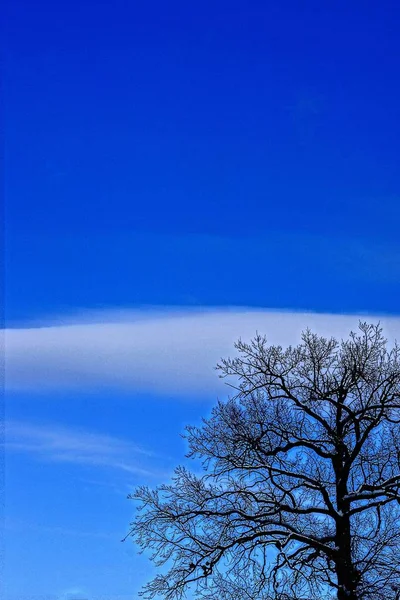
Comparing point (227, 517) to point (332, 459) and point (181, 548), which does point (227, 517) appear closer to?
point (181, 548)

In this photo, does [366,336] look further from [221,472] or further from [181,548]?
[181,548]

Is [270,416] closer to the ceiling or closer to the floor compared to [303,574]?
closer to the ceiling

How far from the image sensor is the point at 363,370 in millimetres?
22906

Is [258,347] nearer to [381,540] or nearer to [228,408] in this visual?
[228,408]

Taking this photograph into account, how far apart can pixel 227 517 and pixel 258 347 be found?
4.13 metres

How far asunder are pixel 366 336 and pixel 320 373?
1443mm

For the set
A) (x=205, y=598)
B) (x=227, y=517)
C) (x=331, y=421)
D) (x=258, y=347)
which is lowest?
(x=205, y=598)

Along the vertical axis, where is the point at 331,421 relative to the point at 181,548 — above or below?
above

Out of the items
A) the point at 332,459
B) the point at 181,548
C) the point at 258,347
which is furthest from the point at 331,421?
the point at 181,548

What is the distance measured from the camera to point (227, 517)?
23.1 meters

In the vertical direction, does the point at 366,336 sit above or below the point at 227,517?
above

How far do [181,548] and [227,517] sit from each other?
4.42 feet

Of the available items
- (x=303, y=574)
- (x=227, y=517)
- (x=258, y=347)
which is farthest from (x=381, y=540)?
(x=258, y=347)

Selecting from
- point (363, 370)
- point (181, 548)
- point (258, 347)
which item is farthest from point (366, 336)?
point (181, 548)
